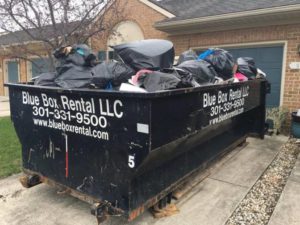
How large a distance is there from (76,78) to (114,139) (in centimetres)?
Answer: 87

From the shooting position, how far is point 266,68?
723 cm

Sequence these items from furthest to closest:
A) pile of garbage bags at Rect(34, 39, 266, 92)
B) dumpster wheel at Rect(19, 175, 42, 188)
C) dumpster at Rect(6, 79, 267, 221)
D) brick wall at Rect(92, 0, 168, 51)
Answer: brick wall at Rect(92, 0, 168, 51) < dumpster wheel at Rect(19, 175, 42, 188) < pile of garbage bags at Rect(34, 39, 266, 92) < dumpster at Rect(6, 79, 267, 221)

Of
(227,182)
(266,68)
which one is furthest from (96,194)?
(266,68)

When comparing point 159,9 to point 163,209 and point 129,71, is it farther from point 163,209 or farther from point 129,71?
point 163,209

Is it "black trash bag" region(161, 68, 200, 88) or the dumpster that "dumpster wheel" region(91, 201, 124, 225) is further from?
"black trash bag" region(161, 68, 200, 88)

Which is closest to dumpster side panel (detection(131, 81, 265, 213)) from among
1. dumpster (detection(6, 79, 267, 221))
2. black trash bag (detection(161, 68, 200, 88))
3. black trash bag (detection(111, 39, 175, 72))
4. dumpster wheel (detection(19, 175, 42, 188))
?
dumpster (detection(6, 79, 267, 221))

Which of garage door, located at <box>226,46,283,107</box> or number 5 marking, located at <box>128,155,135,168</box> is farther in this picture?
garage door, located at <box>226,46,283,107</box>

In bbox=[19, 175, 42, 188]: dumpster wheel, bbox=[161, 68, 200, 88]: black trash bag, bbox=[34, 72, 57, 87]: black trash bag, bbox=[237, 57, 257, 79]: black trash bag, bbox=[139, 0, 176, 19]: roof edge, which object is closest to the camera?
bbox=[161, 68, 200, 88]: black trash bag

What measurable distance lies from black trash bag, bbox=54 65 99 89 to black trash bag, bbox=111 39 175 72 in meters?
0.43

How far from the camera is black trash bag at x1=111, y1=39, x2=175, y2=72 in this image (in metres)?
2.89

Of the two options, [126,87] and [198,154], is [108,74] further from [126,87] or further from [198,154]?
[198,154]

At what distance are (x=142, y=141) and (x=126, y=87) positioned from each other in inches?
22.7

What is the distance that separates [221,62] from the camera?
13.2ft

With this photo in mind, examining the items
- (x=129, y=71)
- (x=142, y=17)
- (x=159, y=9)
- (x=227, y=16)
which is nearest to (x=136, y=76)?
(x=129, y=71)
